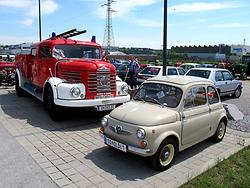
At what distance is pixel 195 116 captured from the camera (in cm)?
558

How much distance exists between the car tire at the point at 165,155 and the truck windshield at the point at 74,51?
5.23 metres

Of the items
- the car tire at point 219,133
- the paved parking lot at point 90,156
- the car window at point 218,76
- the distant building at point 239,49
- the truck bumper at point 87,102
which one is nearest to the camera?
the paved parking lot at point 90,156

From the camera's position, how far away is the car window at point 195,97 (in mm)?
5523

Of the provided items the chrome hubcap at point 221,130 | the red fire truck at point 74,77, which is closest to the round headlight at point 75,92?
the red fire truck at point 74,77

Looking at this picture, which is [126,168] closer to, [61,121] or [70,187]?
[70,187]

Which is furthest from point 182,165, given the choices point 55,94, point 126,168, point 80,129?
point 55,94

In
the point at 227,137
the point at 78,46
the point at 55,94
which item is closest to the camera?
the point at 227,137

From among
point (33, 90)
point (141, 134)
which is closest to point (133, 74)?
point (33, 90)

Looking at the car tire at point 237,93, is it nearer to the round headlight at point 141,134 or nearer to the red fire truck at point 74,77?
the red fire truck at point 74,77

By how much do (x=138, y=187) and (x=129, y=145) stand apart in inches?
31.6

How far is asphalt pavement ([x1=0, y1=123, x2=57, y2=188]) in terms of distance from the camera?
4336mm

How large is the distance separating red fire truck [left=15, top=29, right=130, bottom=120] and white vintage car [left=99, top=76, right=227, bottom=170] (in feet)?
6.89

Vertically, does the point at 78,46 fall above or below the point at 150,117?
above

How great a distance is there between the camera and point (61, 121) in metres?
8.16
